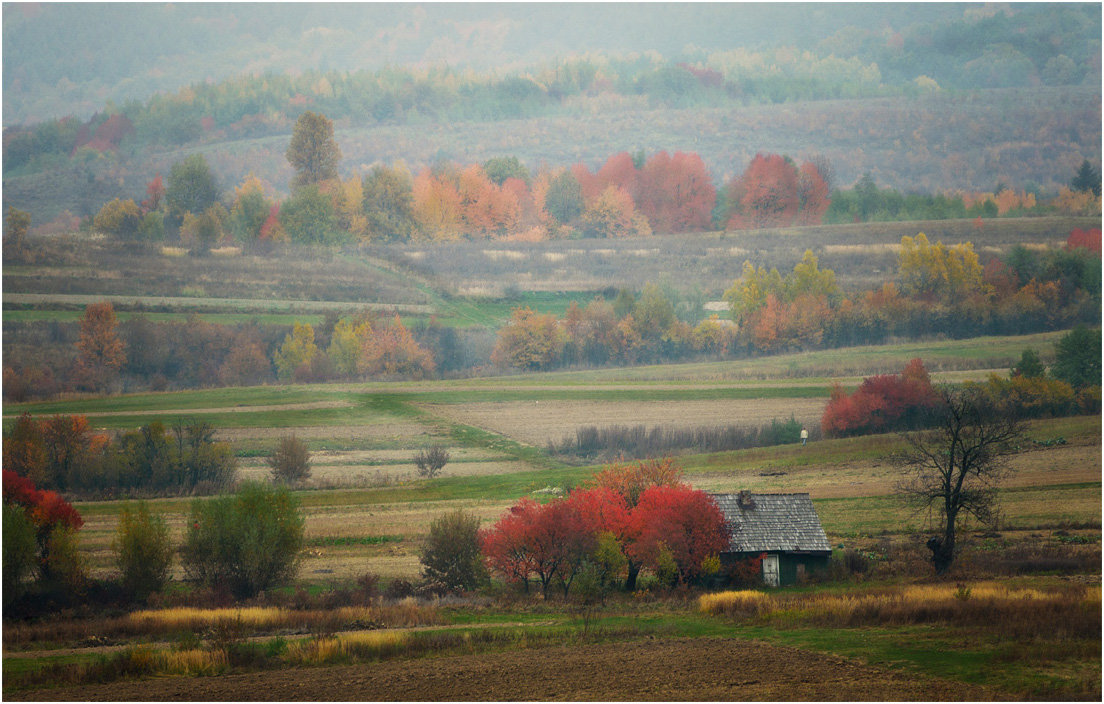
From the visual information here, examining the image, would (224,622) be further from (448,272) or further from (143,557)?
(448,272)

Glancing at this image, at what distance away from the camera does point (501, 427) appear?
1668 inches

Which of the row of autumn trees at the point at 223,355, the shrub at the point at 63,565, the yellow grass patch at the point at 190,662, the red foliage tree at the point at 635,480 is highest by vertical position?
the row of autumn trees at the point at 223,355

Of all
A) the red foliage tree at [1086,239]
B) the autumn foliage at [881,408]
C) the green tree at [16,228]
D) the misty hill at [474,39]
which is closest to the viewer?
the autumn foliage at [881,408]

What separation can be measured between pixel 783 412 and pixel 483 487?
50.5 feet

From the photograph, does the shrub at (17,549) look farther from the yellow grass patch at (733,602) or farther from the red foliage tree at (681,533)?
the yellow grass patch at (733,602)

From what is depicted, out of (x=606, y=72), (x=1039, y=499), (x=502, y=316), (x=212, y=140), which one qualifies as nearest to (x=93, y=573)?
Answer: (x=502, y=316)

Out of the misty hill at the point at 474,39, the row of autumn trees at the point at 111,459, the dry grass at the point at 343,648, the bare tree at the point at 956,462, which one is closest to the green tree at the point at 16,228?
the misty hill at the point at 474,39

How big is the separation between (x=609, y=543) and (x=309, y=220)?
35086 mm

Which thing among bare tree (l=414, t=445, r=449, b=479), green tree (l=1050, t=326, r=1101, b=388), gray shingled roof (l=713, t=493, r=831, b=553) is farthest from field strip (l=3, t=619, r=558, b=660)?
green tree (l=1050, t=326, r=1101, b=388)

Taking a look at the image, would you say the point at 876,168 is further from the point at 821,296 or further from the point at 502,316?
the point at 502,316

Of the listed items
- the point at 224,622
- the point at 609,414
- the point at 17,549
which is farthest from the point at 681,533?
the point at 17,549

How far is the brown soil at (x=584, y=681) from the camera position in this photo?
1697 cm

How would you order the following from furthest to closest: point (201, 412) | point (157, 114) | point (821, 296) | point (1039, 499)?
point (157, 114) → point (821, 296) → point (201, 412) → point (1039, 499)

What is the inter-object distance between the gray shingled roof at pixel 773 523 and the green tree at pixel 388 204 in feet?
113
